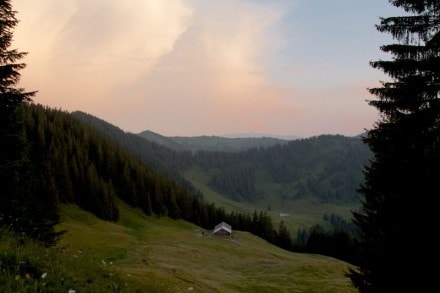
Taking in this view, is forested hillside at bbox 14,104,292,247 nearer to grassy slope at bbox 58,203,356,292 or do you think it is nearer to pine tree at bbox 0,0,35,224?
grassy slope at bbox 58,203,356,292

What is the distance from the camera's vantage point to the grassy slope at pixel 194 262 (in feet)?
158

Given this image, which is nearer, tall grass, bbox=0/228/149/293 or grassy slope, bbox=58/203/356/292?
tall grass, bbox=0/228/149/293

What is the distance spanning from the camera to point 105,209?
10244 centimetres

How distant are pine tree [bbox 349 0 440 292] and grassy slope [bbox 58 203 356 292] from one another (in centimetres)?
2060

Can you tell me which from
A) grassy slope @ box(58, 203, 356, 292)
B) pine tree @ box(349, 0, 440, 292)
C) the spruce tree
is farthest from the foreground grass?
pine tree @ box(349, 0, 440, 292)

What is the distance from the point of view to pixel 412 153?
715 inches

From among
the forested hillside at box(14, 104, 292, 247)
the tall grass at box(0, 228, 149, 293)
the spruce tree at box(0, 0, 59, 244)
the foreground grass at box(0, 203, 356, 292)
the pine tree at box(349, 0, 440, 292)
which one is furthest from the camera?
the forested hillside at box(14, 104, 292, 247)

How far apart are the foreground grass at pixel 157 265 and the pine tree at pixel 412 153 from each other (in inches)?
427

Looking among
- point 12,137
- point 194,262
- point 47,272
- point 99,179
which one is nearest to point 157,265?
point 194,262

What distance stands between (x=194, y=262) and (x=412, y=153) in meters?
57.0

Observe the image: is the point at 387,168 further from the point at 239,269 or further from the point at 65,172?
the point at 65,172

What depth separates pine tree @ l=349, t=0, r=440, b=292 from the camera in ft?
52.9

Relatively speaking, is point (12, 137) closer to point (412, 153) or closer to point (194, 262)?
point (412, 153)

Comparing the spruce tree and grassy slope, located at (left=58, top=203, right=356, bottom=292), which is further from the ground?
the spruce tree
